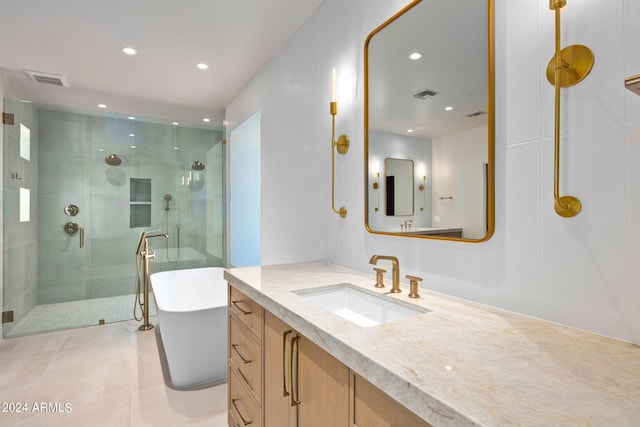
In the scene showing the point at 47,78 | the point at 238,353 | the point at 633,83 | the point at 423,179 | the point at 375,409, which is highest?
the point at 47,78

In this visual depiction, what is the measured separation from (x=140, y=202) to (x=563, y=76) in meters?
3.91

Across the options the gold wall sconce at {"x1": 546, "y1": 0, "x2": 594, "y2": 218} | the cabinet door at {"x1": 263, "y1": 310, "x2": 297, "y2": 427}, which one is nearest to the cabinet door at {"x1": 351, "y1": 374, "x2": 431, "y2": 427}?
the cabinet door at {"x1": 263, "y1": 310, "x2": 297, "y2": 427}

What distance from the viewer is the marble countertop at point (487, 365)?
0.53 m

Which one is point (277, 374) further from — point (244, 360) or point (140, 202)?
point (140, 202)

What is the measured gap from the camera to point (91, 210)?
3.56 metres

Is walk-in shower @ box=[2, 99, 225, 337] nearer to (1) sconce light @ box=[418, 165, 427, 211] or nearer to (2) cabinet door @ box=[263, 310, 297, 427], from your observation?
(2) cabinet door @ box=[263, 310, 297, 427]

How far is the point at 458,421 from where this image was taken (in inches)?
20.6

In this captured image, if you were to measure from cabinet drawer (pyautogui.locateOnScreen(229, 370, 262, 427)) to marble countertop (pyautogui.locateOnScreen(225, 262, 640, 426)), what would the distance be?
599 mm

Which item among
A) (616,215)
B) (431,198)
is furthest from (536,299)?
(431,198)

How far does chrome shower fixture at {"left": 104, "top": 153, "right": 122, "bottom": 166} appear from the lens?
361cm

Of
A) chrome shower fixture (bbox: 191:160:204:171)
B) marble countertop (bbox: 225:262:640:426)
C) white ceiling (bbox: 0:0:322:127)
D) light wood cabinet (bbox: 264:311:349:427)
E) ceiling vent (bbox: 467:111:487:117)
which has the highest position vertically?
white ceiling (bbox: 0:0:322:127)

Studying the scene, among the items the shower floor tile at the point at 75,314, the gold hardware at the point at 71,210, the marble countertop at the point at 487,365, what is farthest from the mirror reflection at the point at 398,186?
the gold hardware at the point at 71,210

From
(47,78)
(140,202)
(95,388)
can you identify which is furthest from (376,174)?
(47,78)

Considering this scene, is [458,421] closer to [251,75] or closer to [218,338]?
[218,338]
